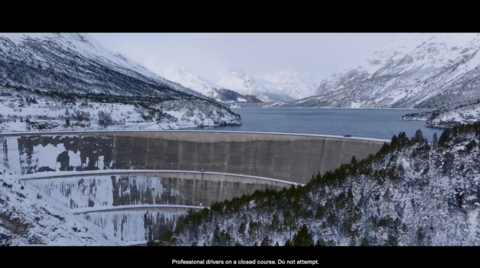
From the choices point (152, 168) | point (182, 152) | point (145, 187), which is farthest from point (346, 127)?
point (145, 187)

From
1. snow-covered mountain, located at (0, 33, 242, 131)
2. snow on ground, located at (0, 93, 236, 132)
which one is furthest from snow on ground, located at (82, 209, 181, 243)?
snow-covered mountain, located at (0, 33, 242, 131)

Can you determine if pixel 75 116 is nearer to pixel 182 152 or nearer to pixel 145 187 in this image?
pixel 145 187

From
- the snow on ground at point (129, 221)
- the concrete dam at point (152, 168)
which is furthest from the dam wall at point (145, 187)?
the snow on ground at point (129, 221)

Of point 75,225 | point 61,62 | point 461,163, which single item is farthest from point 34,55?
point 461,163

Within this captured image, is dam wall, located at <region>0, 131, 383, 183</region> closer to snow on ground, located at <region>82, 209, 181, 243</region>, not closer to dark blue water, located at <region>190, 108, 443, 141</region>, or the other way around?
snow on ground, located at <region>82, 209, 181, 243</region>

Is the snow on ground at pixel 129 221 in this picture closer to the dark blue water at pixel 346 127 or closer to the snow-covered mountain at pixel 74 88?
the snow-covered mountain at pixel 74 88
